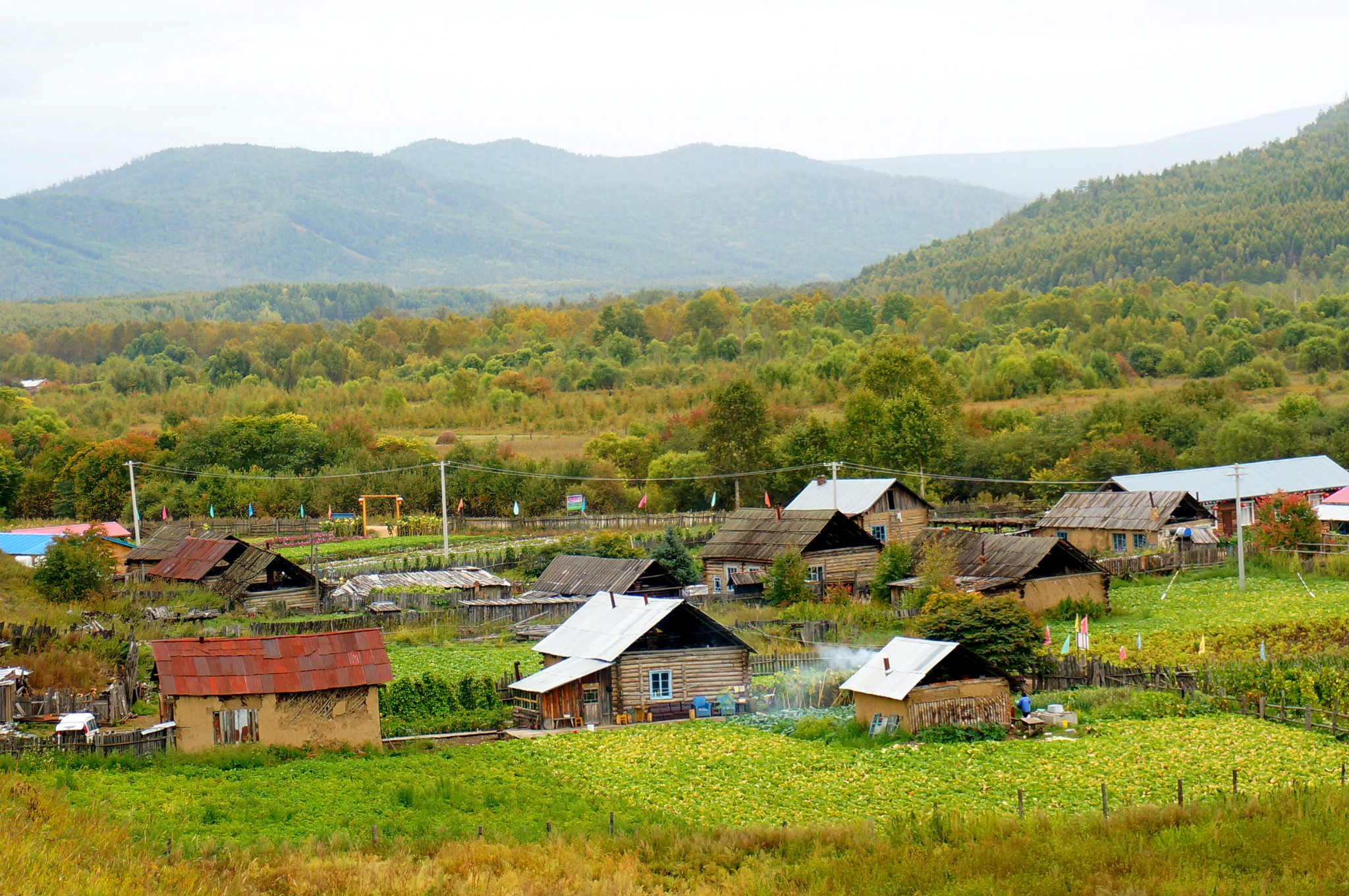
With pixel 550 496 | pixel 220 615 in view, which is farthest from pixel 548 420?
pixel 220 615

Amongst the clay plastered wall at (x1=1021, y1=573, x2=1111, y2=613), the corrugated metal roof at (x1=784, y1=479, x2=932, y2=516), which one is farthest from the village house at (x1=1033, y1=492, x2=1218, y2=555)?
the clay plastered wall at (x1=1021, y1=573, x2=1111, y2=613)

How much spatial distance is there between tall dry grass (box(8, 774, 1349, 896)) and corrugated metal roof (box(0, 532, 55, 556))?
40.0 meters

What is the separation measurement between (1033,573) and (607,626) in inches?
580

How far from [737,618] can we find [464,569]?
1314 cm

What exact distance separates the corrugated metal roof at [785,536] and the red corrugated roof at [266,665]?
802 inches

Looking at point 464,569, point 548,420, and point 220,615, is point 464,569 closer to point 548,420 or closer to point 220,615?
point 220,615

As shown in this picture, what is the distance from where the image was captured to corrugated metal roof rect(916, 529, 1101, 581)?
3844cm

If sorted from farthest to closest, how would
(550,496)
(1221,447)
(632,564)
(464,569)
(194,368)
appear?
1. (194,368)
2. (550,496)
3. (1221,447)
4. (464,569)
5. (632,564)

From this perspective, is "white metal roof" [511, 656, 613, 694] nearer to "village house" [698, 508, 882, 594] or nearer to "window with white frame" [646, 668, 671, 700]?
"window with white frame" [646, 668, 671, 700]

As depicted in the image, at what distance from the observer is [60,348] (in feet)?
558

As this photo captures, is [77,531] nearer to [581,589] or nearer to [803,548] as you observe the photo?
[581,589]

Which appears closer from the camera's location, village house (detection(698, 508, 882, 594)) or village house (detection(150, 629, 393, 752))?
village house (detection(150, 629, 393, 752))

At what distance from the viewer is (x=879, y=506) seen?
166 ft

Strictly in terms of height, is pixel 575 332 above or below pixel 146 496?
above
